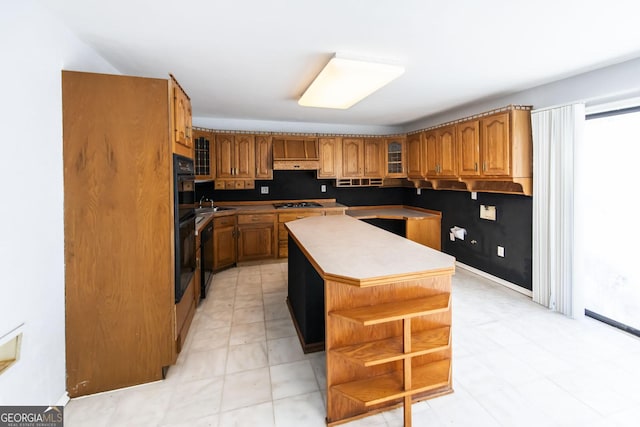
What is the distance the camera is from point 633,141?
243 cm

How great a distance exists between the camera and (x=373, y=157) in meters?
5.12

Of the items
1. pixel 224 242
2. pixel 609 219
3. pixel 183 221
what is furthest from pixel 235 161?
Answer: pixel 609 219

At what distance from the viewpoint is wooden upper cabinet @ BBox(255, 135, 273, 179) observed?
4.62 meters

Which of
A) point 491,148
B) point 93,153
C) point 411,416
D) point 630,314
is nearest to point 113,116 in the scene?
point 93,153

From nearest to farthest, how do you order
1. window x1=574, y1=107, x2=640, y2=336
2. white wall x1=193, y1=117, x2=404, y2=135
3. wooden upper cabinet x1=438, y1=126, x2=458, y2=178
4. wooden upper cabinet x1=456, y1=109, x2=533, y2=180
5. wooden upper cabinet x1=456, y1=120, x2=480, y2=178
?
window x1=574, y1=107, x2=640, y2=336, wooden upper cabinet x1=456, y1=109, x2=533, y2=180, wooden upper cabinet x1=456, y1=120, x2=480, y2=178, wooden upper cabinet x1=438, y1=126, x2=458, y2=178, white wall x1=193, y1=117, x2=404, y2=135

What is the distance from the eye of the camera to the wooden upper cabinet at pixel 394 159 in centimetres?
504

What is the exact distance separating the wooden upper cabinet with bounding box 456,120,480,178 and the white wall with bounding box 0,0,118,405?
3.84 metres

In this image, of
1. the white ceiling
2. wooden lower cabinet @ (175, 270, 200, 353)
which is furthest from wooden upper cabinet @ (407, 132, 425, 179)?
wooden lower cabinet @ (175, 270, 200, 353)

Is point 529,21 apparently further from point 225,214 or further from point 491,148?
point 225,214

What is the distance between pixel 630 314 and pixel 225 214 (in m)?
4.55

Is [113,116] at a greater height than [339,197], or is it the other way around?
[113,116]

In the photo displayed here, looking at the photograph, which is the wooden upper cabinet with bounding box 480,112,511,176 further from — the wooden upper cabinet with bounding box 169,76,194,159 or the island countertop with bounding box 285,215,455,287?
the wooden upper cabinet with bounding box 169,76,194,159

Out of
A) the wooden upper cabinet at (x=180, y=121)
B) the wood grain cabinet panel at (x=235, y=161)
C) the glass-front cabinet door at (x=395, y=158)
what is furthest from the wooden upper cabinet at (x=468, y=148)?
the wooden upper cabinet at (x=180, y=121)

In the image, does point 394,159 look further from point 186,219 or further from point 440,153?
point 186,219
